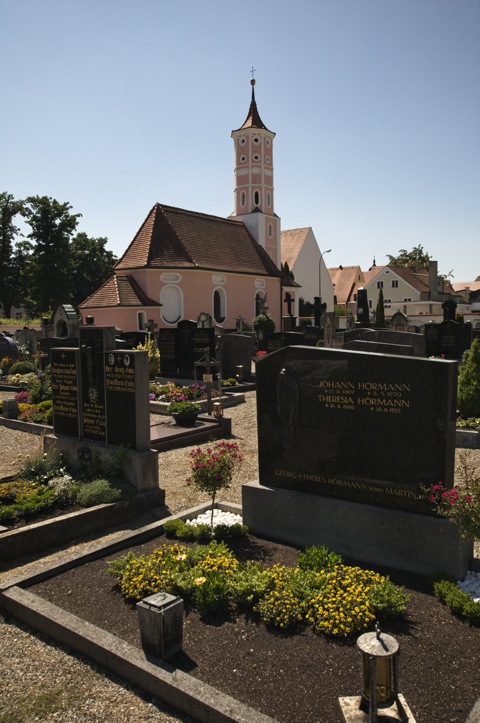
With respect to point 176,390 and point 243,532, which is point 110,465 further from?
point 176,390

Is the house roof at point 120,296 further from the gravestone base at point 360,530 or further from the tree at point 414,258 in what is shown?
the tree at point 414,258

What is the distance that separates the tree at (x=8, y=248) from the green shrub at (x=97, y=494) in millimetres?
48871

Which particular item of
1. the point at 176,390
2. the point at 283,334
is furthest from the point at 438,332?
the point at 176,390

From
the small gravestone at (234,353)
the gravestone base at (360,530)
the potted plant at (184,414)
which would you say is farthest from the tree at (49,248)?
the gravestone base at (360,530)

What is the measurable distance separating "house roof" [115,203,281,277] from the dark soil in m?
29.5

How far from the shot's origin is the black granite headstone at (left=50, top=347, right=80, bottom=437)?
8703mm

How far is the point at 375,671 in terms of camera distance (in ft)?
11.0

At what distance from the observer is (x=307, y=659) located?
4.07 meters

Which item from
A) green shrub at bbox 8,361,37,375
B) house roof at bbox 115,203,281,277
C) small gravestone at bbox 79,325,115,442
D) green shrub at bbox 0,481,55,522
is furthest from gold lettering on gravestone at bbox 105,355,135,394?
house roof at bbox 115,203,281,277

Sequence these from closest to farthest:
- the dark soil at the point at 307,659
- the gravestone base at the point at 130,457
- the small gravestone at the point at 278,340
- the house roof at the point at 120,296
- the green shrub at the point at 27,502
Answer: the dark soil at the point at 307,659 < the green shrub at the point at 27,502 < the gravestone base at the point at 130,457 < the small gravestone at the point at 278,340 < the house roof at the point at 120,296

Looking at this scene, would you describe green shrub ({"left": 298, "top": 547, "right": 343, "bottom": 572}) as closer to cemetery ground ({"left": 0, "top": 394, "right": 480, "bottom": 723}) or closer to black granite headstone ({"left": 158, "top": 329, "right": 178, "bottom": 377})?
cemetery ground ({"left": 0, "top": 394, "right": 480, "bottom": 723})

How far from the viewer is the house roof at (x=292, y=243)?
2180 inches

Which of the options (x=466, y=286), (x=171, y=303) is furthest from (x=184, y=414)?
(x=466, y=286)

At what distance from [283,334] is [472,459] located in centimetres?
1269
